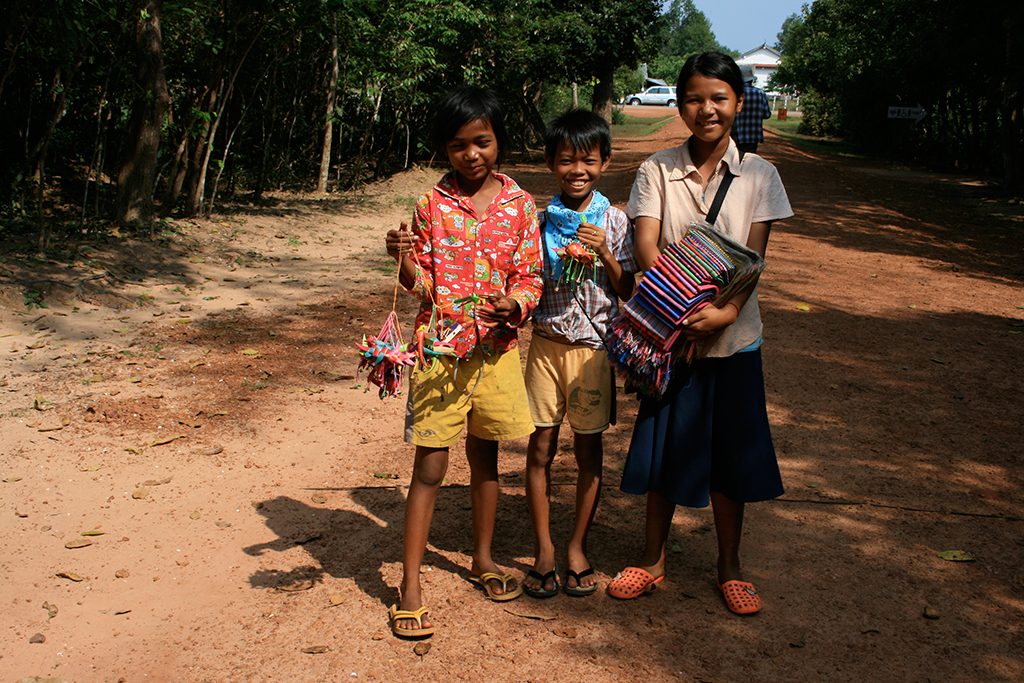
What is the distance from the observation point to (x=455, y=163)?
3.24m

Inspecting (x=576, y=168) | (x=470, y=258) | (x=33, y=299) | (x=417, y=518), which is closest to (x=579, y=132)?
(x=576, y=168)

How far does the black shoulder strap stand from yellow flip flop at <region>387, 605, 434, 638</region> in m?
1.64

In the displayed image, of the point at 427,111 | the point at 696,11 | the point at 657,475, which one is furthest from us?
the point at 696,11

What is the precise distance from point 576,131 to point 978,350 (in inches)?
202

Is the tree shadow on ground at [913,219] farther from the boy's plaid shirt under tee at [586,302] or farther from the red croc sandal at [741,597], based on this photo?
the boy's plaid shirt under tee at [586,302]

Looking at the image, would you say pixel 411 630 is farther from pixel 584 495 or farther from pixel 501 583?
pixel 584 495

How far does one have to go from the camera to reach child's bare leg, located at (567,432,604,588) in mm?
3496

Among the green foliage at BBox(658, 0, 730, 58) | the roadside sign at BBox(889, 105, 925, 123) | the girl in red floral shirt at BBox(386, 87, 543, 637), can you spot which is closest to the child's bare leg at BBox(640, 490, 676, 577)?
the girl in red floral shirt at BBox(386, 87, 543, 637)

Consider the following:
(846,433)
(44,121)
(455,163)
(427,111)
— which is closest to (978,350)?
(846,433)

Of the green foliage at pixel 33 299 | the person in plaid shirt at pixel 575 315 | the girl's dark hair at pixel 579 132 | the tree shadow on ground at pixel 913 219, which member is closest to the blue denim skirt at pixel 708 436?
the person in plaid shirt at pixel 575 315

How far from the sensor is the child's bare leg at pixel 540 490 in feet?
11.4

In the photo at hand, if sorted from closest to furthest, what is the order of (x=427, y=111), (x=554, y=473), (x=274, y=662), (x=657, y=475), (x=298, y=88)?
(x=274, y=662) → (x=657, y=475) → (x=554, y=473) → (x=298, y=88) → (x=427, y=111)

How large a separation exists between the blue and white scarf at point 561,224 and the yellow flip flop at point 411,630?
4.04 feet

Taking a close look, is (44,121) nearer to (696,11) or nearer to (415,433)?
(415,433)
